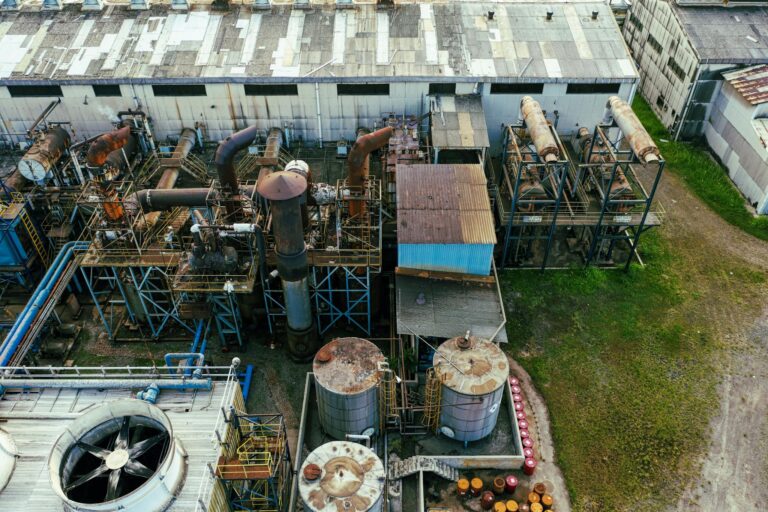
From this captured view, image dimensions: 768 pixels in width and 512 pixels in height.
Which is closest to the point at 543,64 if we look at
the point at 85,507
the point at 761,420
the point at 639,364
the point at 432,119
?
the point at 432,119

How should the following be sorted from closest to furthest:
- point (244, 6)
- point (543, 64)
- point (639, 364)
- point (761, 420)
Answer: point (761, 420) → point (639, 364) → point (543, 64) → point (244, 6)

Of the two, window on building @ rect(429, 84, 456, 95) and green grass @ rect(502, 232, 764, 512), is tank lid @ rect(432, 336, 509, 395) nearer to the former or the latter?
green grass @ rect(502, 232, 764, 512)

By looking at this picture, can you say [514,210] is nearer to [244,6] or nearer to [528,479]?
[528,479]

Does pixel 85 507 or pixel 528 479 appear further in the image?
pixel 528 479

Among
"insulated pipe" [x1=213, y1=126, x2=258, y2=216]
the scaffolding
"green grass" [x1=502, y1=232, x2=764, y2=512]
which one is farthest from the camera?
"insulated pipe" [x1=213, y1=126, x2=258, y2=216]

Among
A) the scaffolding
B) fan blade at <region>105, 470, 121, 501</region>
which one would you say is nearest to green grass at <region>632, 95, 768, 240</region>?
the scaffolding

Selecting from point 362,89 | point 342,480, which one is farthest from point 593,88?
point 342,480

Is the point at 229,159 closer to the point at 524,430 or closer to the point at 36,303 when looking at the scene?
the point at 36,303
